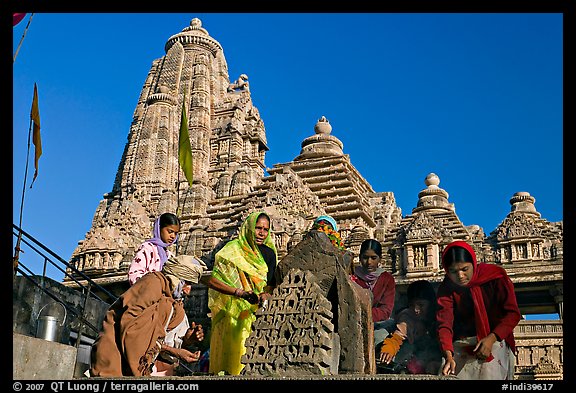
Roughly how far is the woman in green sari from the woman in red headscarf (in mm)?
1607

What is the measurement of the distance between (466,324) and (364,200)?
23232mm

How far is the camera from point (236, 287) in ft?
22.7

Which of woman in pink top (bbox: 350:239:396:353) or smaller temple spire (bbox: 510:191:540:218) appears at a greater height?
smaller temple spire (bbox: 510:191:540:218)

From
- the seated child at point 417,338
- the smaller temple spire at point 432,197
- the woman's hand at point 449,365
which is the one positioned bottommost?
the woman's hand at point 449,365

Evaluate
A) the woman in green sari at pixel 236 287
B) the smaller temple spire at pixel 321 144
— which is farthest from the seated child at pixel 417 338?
the smaller temple spire at pixel 321 144

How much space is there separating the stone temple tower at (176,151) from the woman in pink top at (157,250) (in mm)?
18198

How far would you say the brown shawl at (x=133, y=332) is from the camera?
A: 5.71 m

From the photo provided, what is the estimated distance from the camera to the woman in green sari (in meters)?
6.97

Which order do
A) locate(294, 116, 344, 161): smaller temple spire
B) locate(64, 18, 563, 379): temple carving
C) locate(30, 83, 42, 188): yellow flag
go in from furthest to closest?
locate(294, 116, 344, 161): smaller temple spire < locate(64, 18, 563, 379): temple carving < locate(30, 83, 42, 188): yellow flag

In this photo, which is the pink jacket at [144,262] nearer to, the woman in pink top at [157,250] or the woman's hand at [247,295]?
the woman in pink top at [157,250]

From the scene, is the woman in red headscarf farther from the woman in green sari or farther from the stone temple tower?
the stone temple tower

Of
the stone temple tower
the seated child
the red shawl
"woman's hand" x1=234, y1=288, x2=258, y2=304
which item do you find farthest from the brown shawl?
the stone temple tower
